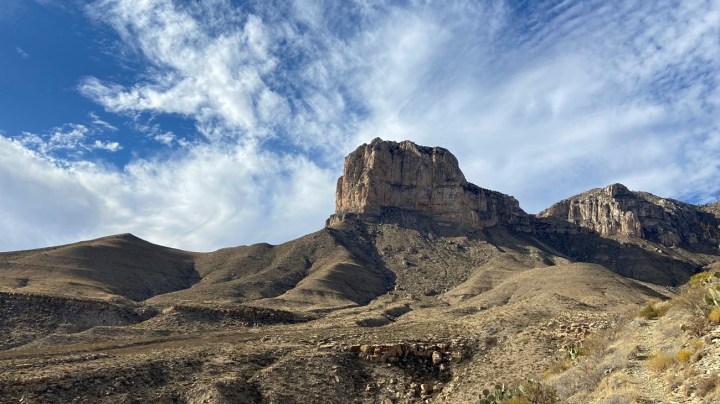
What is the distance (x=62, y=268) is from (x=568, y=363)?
3019 inches

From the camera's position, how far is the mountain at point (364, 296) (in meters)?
27.4

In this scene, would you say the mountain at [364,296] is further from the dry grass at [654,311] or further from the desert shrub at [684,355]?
the desert shrub at [684,355]

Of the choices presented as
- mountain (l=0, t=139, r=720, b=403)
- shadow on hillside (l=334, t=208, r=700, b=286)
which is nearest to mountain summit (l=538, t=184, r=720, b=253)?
mountain (l=0, t=139, r=720, b=403)

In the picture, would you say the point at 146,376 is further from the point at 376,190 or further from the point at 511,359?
the point at 376,190

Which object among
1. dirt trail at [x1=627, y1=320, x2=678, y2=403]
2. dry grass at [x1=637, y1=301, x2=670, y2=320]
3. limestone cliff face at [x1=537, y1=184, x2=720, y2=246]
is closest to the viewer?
dirt trail at [x1=627, y1=320, x2=678, y2=403]

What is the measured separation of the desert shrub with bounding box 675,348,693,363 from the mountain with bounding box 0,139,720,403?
1267 cm

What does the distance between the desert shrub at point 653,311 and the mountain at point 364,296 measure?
545 centimetres

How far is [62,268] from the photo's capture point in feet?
259

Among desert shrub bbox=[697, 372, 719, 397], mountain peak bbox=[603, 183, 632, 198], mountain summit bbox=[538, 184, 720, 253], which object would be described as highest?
mountain peak bbox=[603, 183, 632, 198]

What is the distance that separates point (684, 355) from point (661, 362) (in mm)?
A: 832

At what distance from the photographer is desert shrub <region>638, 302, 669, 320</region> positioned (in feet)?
75.5

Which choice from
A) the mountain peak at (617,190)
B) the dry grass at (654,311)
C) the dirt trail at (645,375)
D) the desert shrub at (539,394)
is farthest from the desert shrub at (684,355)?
the mountain peak at (617,190)

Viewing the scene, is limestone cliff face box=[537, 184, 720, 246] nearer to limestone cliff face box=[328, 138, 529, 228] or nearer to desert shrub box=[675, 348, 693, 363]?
limestone cliff face box=[328, 138, 529, 228]

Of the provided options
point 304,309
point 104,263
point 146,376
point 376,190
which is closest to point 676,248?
point 376,190
